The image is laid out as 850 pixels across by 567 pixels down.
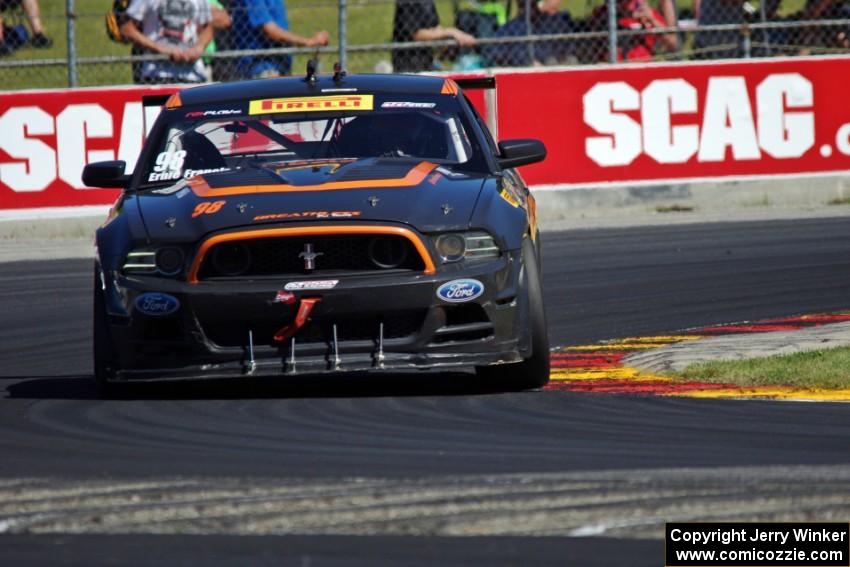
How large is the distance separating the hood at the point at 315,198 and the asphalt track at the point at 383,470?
2.62 feet

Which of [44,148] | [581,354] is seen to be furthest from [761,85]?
[581,354]

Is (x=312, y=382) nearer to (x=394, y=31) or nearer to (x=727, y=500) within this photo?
(x=727, y=500)

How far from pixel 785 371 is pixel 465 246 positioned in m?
1.75

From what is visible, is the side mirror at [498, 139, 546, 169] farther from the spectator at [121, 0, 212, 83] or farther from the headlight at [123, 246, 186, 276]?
the spectator at [121, 0, 212, 83]

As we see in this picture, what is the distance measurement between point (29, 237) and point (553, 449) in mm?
10778

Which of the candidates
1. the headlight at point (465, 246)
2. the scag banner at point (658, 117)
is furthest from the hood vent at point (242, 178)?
the scag banner at point (658, 117)

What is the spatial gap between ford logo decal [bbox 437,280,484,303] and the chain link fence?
9.06 metres

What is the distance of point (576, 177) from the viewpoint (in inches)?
671

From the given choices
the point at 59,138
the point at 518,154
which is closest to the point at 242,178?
the point at 518,154

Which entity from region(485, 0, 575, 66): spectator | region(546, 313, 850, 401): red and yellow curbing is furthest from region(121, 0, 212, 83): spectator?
region(546, 313, 850, 401): red and yellow curbing

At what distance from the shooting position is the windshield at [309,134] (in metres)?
8.91

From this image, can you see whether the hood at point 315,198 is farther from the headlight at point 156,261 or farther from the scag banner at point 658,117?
the scag banner at point 658,117

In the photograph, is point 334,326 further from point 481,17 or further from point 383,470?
point 481,17

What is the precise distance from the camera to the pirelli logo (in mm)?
9148
